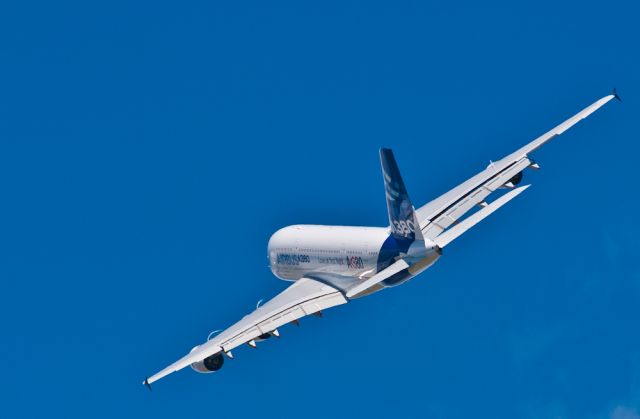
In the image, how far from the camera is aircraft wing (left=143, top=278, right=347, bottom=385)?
150 m

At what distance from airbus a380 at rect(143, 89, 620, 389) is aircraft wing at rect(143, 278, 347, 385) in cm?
7

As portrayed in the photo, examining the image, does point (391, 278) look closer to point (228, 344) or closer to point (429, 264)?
point (429, 264)

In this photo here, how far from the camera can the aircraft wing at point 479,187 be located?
163 metres

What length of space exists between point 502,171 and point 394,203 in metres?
17.1

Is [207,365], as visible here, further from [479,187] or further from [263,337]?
[479,187]

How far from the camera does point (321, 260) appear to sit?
6535 inches

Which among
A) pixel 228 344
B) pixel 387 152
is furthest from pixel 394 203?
pixel 228 344

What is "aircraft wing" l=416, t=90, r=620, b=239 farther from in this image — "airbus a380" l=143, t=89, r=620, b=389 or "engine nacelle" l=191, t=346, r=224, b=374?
"engine nacelle" l=191, t=346, r=224, b=374

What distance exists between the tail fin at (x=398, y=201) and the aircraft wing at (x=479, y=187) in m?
6.98

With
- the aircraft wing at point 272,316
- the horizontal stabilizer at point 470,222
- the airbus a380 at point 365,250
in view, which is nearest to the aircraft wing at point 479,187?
the airbus a380 at point 365,250

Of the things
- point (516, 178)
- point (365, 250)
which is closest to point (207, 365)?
point (365, 250)

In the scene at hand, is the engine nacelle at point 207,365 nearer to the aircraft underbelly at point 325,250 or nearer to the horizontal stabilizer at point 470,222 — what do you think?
the aircraft underbelly at point 325,250

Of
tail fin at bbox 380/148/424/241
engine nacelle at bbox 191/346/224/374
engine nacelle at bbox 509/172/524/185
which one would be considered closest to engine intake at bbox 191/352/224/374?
engine nacelle at bbox 191/346/224/374

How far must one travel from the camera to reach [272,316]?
511 feet
